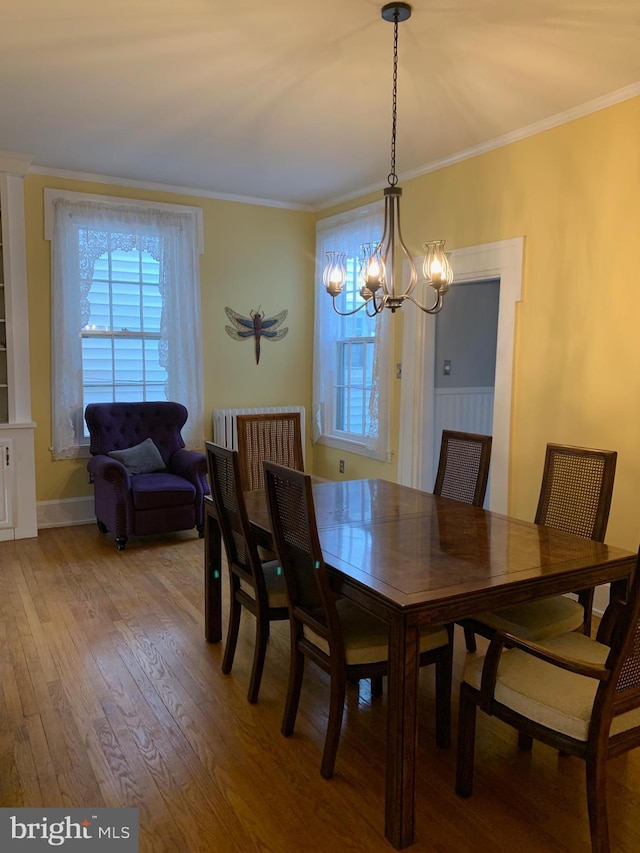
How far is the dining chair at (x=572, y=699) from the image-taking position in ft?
5.44

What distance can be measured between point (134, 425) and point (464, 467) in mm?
2901

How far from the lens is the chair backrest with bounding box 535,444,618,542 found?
2.56 m

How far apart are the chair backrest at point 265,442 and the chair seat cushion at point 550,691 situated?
6.06ft

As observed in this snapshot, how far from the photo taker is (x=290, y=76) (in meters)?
3.12

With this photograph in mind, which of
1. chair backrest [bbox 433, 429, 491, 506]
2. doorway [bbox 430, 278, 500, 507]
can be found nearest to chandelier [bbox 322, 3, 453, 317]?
chair backrest [bbox 433, 429, 491, 506]

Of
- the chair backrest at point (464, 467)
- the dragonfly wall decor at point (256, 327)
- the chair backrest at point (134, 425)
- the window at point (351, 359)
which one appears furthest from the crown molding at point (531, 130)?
the chair backrest at point (134, 425)

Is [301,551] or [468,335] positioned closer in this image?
[301,551]

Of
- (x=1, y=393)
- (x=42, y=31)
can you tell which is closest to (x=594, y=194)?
(x=42, y=31)

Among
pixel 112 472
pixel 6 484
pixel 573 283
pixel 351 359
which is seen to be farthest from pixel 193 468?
pixel 573 283

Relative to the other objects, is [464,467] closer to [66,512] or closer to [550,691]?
[550,691]

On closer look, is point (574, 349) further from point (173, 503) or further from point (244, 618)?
point (173, 503)

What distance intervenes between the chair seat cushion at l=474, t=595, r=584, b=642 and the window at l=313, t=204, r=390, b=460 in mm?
2731

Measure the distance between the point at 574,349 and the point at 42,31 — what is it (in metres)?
3.00

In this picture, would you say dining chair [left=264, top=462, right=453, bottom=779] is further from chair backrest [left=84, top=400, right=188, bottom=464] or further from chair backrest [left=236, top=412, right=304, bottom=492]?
chair backrest [left=84, top=400, right=188, bottom=464]
